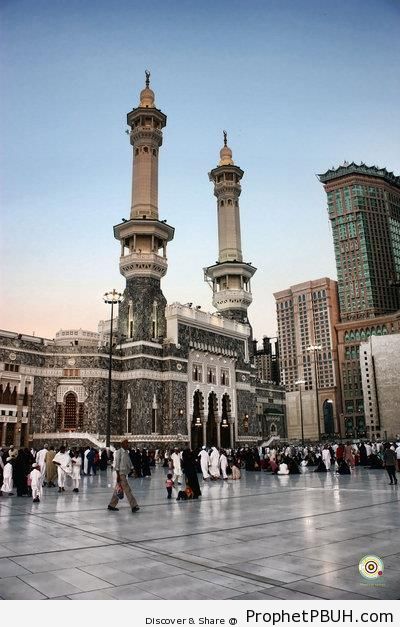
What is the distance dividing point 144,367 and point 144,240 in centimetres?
1141

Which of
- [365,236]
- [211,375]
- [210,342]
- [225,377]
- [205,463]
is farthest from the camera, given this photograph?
[365,236]

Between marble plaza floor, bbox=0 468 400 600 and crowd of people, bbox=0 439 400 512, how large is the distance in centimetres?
75

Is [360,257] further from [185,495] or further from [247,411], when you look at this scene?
[185,495]

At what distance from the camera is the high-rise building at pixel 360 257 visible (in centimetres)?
9950

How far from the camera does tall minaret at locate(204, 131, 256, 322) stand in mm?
50906

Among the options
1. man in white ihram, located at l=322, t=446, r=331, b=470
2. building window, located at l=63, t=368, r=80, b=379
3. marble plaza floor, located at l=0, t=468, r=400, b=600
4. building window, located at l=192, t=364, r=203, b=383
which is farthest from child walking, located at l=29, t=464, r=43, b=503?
building window, located at l=192, t=364, r=203, b=383

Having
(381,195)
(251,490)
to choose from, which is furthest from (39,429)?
(381,195)

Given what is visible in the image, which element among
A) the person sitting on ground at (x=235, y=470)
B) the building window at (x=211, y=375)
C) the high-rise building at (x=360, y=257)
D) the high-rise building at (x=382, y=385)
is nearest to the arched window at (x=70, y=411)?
the building window at (x=211, y=375)

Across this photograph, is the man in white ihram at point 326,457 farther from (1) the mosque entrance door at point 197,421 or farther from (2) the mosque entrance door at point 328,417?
(2) the mosque entrance door at point 328,417

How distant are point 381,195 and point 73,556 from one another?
389 feet

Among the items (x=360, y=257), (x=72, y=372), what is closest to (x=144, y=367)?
(x=72, y=372)

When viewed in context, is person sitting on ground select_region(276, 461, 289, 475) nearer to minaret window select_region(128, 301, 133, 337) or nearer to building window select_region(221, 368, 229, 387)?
minaret window select_region(128, 301, 133, 337)

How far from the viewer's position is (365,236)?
10788cm

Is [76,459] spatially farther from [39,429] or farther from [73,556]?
[39,429]
